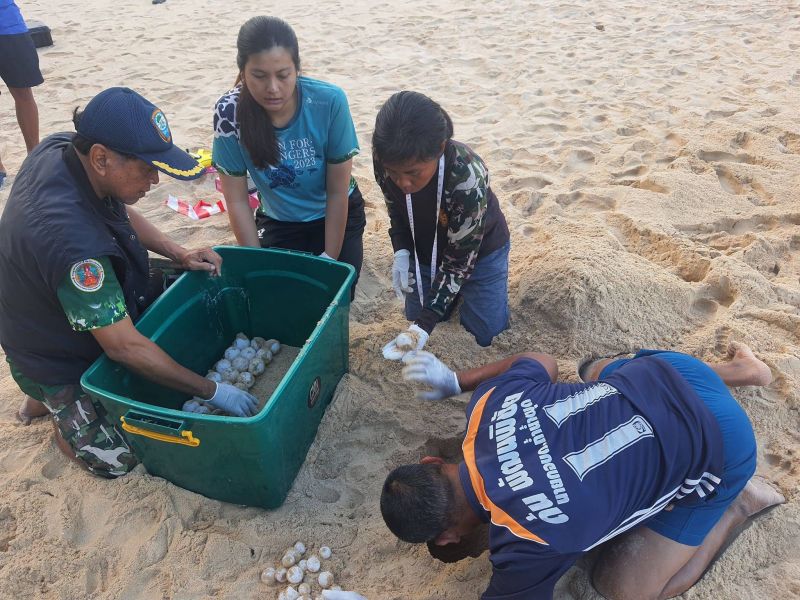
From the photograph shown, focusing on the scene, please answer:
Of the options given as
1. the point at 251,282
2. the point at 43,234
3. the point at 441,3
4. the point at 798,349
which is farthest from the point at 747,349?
the point at 441,3

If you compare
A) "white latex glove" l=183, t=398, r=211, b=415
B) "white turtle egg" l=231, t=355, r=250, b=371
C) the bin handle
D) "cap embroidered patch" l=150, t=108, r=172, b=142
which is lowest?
"white turtle egg" l=231, t=355, r=250, b=371

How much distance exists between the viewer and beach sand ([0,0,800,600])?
176 centimetres

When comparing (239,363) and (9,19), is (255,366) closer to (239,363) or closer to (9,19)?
(239,363)

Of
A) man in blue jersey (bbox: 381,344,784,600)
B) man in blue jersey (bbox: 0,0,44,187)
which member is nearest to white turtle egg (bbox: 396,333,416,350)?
man in blue jersey (bbox: 381,344,784,600)

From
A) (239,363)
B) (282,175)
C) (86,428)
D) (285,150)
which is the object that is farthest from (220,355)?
(285,150)

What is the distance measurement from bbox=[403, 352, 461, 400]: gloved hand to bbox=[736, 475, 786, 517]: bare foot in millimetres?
942

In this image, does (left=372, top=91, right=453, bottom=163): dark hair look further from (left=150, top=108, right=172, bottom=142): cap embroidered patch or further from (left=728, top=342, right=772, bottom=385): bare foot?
(left=728, top=342, right=772, bottom=385): bare foot

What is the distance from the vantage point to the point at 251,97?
212cm

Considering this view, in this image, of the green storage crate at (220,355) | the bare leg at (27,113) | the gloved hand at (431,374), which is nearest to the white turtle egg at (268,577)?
the green storage crate at (220,355)

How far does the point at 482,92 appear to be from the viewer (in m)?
4.65

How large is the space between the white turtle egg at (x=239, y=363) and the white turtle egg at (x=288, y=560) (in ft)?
2.79

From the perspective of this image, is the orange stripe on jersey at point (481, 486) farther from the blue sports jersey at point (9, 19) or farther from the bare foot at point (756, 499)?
the blue sports jersey at point (9, 19)

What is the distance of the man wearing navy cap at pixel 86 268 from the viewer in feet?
5.32

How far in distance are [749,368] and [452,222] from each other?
45.4 inches
